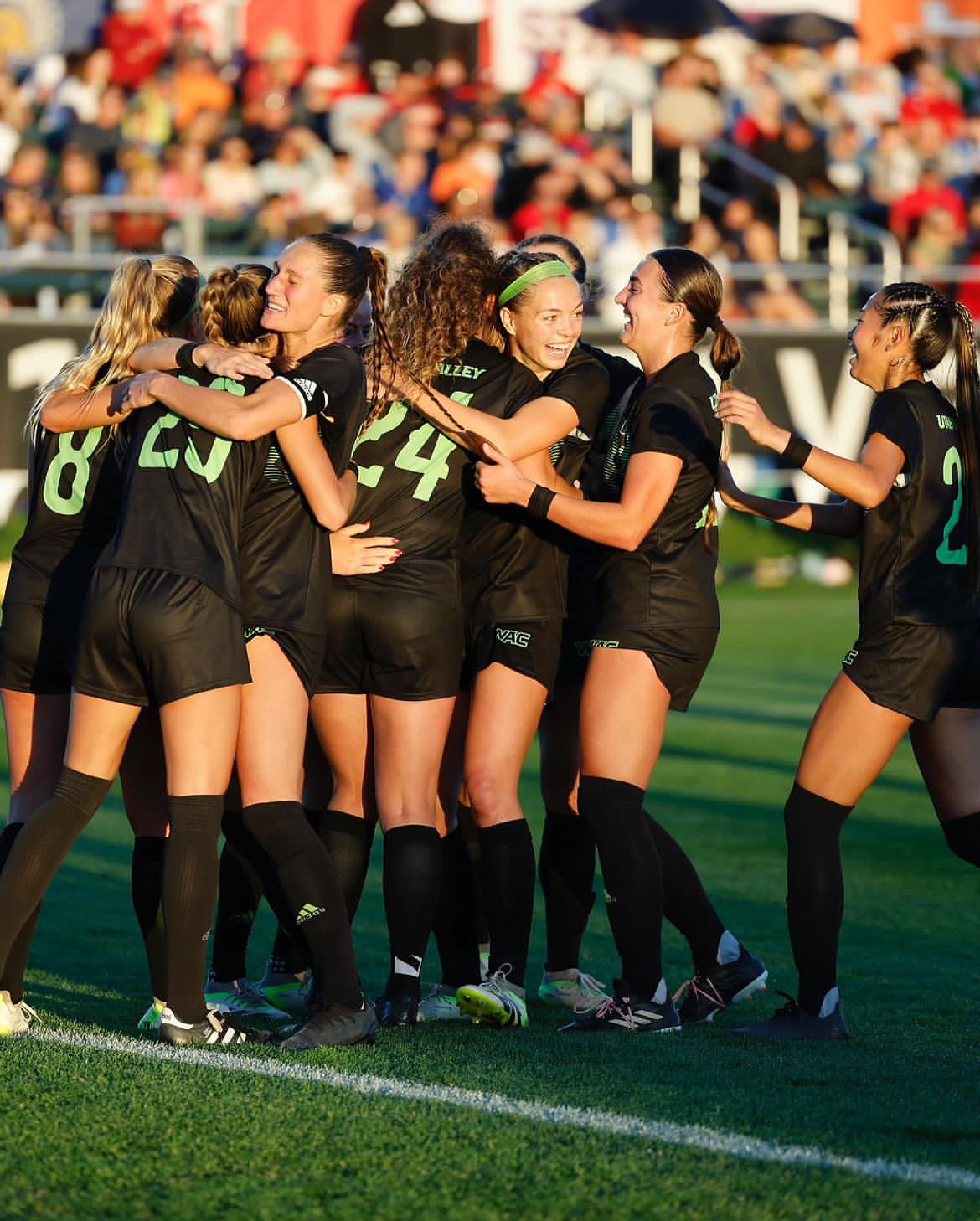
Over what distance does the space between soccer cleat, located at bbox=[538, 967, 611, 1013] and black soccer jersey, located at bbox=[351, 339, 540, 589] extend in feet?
4.40

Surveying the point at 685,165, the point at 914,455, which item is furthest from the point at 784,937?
the point at 685,165

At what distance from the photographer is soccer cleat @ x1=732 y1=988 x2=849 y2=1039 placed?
511 centimetres

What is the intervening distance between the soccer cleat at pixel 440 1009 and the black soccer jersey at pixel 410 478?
4.06 feet

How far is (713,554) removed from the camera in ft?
18.3

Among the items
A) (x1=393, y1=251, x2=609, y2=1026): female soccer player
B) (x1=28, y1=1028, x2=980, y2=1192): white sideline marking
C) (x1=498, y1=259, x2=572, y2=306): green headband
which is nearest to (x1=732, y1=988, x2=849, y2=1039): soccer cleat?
(x1=393, y1=251, x2=609, y2=1026): female soccer player

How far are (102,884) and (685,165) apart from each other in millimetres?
15030

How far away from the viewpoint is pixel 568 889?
568 cm

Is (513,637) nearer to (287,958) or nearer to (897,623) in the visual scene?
(897,623)

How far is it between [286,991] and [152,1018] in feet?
2.26

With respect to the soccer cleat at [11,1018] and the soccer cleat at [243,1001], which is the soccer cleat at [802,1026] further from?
the soccer cleat at [11,1018]

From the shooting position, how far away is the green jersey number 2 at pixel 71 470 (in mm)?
5133

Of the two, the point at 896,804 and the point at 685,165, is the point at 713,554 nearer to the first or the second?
the point at 896,804

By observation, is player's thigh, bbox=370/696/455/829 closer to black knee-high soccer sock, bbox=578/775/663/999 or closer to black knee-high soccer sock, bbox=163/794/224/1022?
black knee-high soccer sock, bbox=578/775/663/999

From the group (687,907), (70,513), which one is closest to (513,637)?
(687,907)
